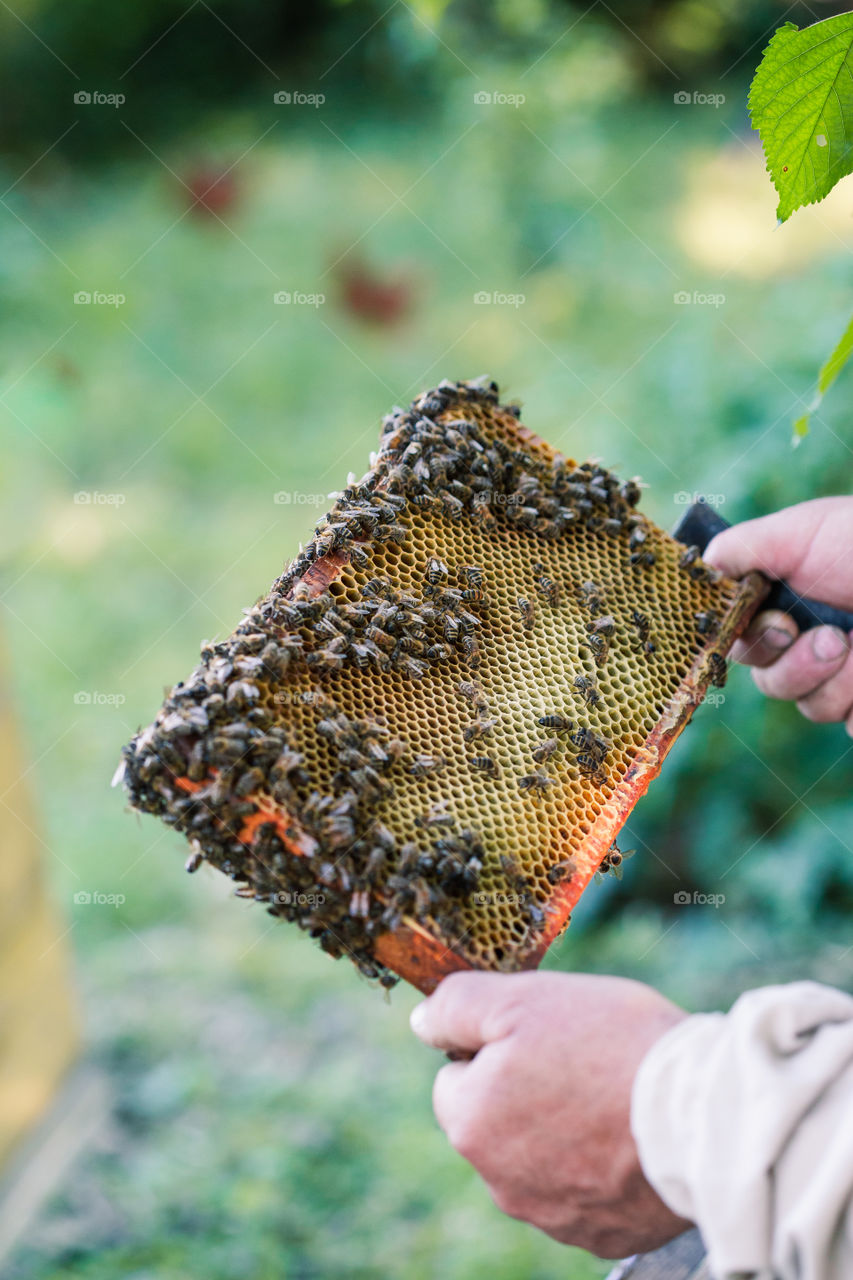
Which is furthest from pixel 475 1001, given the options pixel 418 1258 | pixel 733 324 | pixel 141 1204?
pixel 733 324

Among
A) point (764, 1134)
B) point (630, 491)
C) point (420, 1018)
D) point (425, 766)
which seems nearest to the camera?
point (764, 1134)

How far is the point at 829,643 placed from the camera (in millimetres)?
2719

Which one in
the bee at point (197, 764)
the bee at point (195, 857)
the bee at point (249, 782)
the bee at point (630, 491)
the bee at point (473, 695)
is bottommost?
the bee at point (195, 857)

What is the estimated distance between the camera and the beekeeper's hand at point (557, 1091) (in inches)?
62.2

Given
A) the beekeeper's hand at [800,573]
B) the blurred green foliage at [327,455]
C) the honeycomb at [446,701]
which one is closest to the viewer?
the honeycomb at [446,701]

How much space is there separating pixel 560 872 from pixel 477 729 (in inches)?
Answer: 12.3

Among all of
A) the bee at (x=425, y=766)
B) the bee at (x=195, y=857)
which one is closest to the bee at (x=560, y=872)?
the bee at (x=425, y=766)

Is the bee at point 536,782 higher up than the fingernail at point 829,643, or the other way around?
the fingernail at point 829,643

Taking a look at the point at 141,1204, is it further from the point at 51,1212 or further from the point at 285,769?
the point at 285,769

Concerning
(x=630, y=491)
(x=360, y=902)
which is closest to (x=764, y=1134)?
(x=360, y=902)

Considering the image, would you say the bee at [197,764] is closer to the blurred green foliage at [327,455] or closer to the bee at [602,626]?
the bee at [602,626]

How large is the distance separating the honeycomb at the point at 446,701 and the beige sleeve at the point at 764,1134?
36 centimetres

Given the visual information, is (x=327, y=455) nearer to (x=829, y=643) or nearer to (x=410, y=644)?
(x=829, y=643)

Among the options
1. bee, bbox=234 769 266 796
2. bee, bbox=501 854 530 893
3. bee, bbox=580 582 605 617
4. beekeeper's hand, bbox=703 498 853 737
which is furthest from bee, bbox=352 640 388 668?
→ beekeeper's hand, bbox=703 498 853 737
